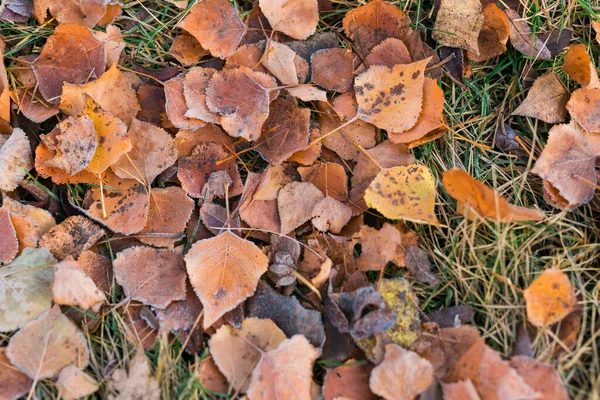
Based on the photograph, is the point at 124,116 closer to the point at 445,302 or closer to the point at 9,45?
the point at 9,45

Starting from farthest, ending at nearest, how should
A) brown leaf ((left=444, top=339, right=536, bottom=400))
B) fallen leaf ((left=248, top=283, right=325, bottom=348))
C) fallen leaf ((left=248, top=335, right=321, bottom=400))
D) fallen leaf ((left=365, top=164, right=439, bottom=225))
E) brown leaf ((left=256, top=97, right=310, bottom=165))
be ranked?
brown leaf ((left=256, top=97, right=310, bottom=165)) < fallen leaf ((left=365, top=164, right=439, bottom=225)) < fallen leaf ((left=248, top=283, right=325, bottom=348)) < fallen leaf ((left=248, top=335, right=321, bottom=400)) < brown leaf ((left=444, top=339, right=536, bottom=400))

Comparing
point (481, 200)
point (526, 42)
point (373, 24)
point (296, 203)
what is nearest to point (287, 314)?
point (296, 203)

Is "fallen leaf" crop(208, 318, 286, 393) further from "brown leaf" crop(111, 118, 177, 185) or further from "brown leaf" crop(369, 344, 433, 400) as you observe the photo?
"brown leaf" crop(111, 118, 177, 185)

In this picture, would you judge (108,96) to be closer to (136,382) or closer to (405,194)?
(136,382)

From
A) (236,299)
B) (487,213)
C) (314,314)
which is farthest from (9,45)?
(487,213)

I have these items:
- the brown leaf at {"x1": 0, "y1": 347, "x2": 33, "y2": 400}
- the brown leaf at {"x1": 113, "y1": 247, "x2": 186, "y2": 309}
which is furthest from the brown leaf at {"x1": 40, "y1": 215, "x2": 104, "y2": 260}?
the brown leaf at {"x1": 0, "y1": 347, "x2": 33, "y2": 400}

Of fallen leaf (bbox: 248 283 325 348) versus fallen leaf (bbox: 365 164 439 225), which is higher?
fallen leaf (bbox: 365 164 439 225)
